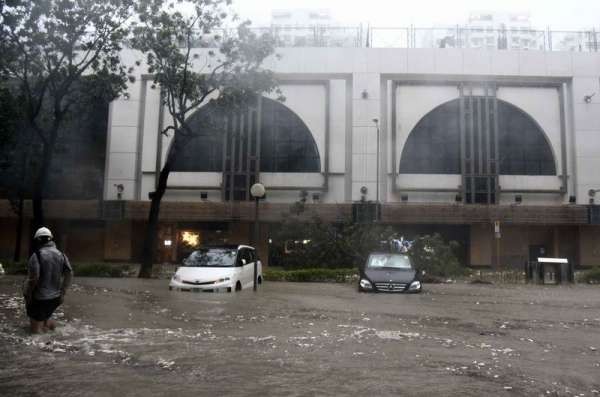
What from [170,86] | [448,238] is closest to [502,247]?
[448,238]

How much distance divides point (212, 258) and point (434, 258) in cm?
737

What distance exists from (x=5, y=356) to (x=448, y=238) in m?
19.9

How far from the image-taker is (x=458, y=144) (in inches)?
878

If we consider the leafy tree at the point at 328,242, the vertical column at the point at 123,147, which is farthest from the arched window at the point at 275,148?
the leafy tree at the point at 328,242

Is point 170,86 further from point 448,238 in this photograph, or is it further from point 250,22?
point 448,238

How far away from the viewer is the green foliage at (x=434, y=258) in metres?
15.8

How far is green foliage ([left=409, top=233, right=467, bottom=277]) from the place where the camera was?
15.8 meters

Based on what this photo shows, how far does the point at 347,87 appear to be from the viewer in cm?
2267

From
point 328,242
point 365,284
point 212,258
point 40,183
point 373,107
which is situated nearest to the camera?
point 365,284

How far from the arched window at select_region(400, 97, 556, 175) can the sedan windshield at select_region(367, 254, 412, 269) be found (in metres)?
10.6

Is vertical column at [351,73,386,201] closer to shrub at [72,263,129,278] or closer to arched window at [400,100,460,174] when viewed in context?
arched window at [400,100,460,174]

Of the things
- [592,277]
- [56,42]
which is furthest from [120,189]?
[592,277]

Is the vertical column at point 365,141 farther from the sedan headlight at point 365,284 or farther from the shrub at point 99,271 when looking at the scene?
the sedan headlight at point 365,284

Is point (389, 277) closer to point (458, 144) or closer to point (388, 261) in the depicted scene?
point (388, 261)
